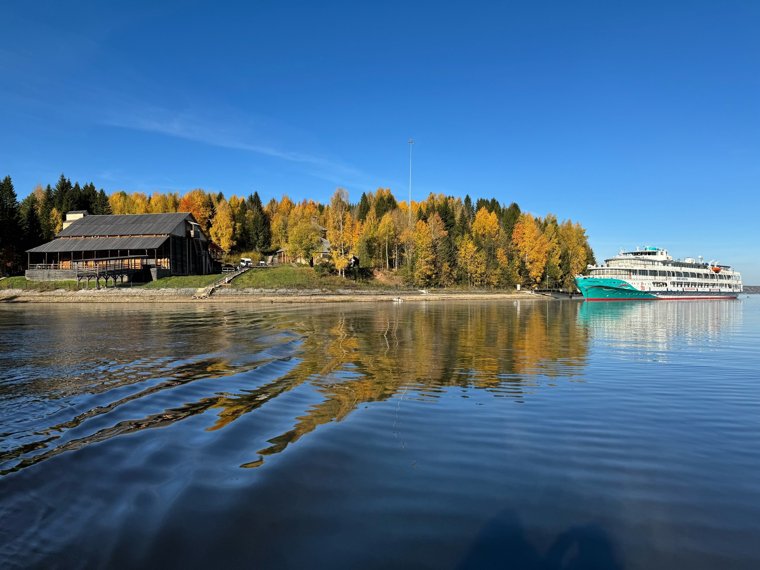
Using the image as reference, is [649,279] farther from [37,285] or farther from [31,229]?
[31,229]

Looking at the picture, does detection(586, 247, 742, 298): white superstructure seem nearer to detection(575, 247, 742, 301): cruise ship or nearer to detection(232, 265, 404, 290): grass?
detection(575, 247, 742, 301): cruise ship

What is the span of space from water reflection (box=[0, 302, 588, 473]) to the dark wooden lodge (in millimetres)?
46607

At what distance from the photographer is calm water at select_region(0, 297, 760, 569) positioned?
4.53 metres

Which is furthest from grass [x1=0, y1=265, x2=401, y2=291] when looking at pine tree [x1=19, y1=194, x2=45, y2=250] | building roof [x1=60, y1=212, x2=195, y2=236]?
pine tree [x1=19, y1=194, x2=45, y2=250]

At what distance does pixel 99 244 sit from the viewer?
69438mm

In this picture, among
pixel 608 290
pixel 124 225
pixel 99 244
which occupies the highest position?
pixel 124 225

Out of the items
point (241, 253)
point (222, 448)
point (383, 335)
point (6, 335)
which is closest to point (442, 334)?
point (383, 335)

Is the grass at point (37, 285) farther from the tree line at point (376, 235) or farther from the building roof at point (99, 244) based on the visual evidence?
the tree line at point (376, 235)

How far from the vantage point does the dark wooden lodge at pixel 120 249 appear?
217 feet

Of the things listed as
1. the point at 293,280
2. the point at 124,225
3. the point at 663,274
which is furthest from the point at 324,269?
the point at 663,274

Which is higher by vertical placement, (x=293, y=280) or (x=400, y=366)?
(x=293, y=280)

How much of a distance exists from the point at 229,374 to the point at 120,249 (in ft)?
219

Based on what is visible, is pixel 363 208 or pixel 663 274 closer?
pixel 663 274

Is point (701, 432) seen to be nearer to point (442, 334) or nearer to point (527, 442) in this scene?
point (527, 442)
